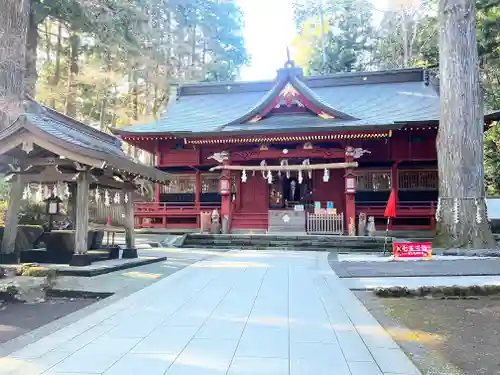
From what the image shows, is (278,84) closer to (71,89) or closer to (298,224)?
(298,224)

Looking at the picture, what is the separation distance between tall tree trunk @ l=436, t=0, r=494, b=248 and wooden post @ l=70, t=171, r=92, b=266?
10.2 m

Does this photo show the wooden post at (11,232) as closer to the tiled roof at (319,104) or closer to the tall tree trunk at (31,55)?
the tiled roof at (319,104)

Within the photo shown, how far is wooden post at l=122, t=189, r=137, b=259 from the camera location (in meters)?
10.0

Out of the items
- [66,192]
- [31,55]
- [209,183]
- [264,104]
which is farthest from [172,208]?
[66,192]

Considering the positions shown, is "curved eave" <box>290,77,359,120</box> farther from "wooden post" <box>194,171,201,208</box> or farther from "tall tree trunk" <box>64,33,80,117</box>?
"tall tree trunk" <box>64,33,80,117</box>

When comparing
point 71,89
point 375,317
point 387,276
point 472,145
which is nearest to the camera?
point 375,317

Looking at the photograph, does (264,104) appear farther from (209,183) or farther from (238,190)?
(209,183)

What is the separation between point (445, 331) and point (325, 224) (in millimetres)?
11289

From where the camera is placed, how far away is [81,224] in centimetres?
802

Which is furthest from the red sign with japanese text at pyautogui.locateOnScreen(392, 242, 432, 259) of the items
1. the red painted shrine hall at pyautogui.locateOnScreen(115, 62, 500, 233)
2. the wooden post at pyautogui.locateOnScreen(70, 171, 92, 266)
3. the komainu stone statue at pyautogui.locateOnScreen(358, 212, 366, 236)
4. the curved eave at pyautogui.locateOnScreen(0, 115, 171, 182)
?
the wooden post at pyautogui.locateOnScreen(70, 171, 92, 266)

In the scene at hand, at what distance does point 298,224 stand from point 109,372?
43.8 ft

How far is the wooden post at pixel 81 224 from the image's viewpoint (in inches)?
313

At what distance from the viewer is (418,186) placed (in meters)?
17.0

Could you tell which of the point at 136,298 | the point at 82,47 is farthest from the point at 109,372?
the point at 82,47
